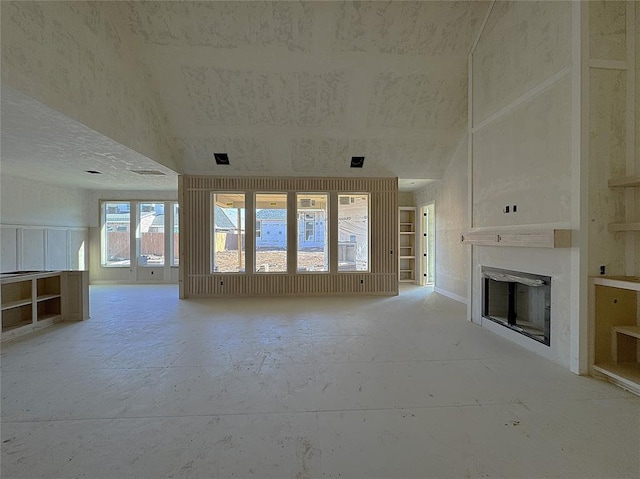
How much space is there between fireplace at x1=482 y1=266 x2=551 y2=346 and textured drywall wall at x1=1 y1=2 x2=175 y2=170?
5677 mm

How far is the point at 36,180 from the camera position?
7.08 m

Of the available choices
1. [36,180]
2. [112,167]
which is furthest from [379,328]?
[36,180]

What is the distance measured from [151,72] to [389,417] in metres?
5.78

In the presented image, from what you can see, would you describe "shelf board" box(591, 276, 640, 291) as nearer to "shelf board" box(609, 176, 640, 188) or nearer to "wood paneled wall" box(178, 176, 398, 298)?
"shelf board" box(609, 176, 640, 188)

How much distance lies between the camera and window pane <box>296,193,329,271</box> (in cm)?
704

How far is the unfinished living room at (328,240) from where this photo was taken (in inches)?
80.4

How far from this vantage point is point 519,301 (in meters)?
4.21

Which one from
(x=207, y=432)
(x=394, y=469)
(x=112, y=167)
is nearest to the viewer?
(x=394, y=469)

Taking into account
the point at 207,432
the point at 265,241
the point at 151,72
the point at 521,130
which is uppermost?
the point at 151,72

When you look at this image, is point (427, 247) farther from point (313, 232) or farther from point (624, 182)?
point (624, 182)

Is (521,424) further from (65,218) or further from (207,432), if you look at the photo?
(65,218)

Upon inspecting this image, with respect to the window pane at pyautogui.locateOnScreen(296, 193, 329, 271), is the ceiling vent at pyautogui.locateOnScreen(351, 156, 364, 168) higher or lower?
Answer: higher

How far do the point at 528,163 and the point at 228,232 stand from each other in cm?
584

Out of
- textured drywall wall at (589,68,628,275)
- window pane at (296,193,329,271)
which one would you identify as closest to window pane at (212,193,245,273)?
window pane at (296,193,329,271)
